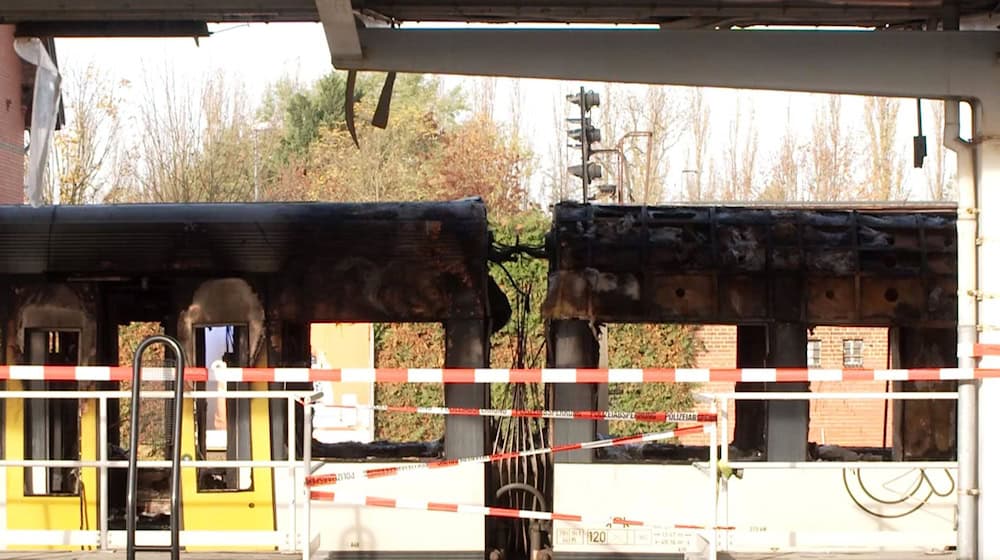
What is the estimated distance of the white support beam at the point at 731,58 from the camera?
5.75 metres

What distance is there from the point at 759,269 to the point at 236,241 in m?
3.94

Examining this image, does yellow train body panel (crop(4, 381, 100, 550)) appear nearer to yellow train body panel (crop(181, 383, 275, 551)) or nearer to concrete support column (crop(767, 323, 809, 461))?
yellow train body panel (crop(181, 383, 275, 551))

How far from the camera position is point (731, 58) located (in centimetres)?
582

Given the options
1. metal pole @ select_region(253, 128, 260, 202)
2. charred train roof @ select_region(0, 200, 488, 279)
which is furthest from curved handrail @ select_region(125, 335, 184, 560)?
metal pole @ select_region(253, 128, 260, 202)

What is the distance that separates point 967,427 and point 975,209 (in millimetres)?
1148

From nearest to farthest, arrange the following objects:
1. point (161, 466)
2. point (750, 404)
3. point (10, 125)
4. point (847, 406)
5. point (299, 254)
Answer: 1. point (161, 466)
2. point (299, 254)
3. point (750, 404)
4. point (847, 406)
5. point (10, 125)

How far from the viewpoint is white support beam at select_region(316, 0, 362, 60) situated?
5641 mm

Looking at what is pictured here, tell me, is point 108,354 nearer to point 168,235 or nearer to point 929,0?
point 168,235

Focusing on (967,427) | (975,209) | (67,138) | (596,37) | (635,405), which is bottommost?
(635,405)

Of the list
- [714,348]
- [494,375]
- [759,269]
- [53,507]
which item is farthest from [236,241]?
[714,348]

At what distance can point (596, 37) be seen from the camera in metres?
5.84

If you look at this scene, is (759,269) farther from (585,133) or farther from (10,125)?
(10,125)

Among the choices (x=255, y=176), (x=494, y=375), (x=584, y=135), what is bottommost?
(x=494, y=375)

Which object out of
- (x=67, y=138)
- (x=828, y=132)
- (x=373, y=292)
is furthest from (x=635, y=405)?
(x=828, y=132)
